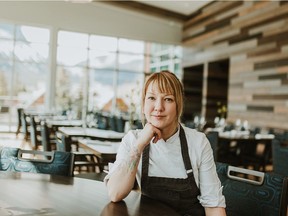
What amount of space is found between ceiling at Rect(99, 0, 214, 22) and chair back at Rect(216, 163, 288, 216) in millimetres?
9002

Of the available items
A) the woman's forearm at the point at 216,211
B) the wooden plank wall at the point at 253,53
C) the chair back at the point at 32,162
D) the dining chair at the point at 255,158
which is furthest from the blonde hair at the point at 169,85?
the wooden plank wall at the point at 253,53

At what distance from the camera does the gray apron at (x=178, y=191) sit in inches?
57.7

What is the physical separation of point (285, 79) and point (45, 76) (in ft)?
23.0

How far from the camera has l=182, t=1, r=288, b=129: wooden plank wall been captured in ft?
23.9

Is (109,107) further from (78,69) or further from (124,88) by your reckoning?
(78,69)

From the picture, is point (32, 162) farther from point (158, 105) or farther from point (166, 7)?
point (166, 7)

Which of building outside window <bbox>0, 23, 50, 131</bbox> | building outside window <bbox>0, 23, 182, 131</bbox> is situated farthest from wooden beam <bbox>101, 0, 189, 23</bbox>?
building outside window <bbox>0, 23, 50, 131</bbox>

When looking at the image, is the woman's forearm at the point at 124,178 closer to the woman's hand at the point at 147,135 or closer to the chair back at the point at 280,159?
the woman's hand at the point at 147,135

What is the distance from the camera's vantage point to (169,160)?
1496 mm

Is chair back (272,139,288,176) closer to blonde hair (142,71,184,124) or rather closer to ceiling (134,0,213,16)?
blonde hair (142,71,184,124)

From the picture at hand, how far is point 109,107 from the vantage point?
11570 millimetres

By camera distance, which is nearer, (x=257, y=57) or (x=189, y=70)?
(x=257, y=57)

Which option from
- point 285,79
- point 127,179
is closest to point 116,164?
point 127,179

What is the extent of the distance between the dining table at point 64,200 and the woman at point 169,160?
94 millimetres
